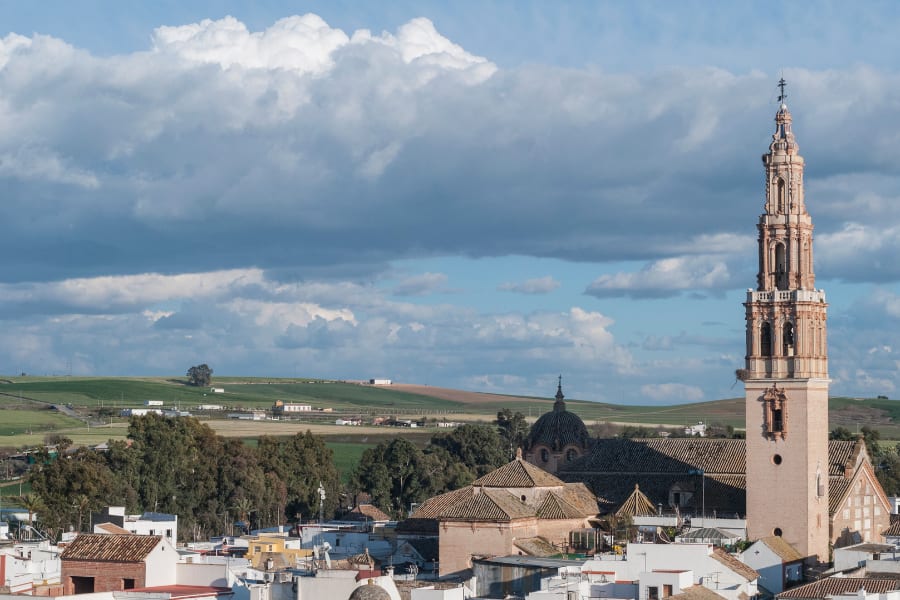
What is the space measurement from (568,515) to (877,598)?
2310 centimetres

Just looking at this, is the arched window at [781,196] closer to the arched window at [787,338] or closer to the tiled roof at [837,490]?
the arched window at [787,338]

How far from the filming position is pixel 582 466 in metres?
84.3

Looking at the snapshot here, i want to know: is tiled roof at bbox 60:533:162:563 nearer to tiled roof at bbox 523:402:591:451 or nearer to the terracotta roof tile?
the terracotta roof tile

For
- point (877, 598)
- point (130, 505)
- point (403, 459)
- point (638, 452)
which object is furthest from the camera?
point (403, 459)

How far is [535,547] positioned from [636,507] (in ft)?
26.4

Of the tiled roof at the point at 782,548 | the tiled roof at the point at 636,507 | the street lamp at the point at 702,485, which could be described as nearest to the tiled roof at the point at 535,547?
the tiled roof at the point at 636,507

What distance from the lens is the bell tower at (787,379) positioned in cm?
7162

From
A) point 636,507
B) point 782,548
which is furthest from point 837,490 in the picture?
point 636,507

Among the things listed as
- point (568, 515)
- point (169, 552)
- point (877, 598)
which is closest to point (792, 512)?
point (568, 515)

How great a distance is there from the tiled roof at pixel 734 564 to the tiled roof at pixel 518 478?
1435cm

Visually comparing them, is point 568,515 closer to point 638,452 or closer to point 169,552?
point 638,452

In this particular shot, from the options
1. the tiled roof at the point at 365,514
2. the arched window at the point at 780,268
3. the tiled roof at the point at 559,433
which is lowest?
the tiled roof at the point at 365,514

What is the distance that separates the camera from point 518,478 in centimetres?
7412

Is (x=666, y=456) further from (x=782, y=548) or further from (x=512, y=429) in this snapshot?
(x=512, y=429)
